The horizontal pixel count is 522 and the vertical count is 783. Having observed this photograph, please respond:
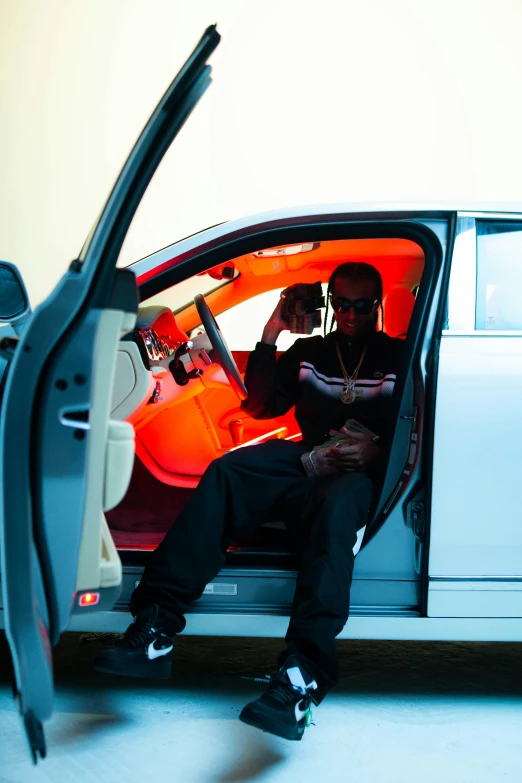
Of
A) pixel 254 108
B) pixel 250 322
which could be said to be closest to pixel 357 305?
pixel 250 322

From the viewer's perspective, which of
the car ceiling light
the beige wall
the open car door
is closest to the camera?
the open car door

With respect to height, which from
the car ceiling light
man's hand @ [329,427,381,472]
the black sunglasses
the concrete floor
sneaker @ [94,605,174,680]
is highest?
the car ceiling light

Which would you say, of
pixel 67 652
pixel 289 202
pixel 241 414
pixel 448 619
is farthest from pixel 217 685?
pixel 289 202

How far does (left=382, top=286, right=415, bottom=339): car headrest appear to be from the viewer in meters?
2.21

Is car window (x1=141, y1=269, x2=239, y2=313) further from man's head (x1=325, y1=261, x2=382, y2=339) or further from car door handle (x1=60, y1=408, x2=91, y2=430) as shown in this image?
car door handle (x1=60, y1=408, x2=91, y2=430)

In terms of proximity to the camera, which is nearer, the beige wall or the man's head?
the man's head

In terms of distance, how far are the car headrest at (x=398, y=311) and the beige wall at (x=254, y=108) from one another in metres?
2.32

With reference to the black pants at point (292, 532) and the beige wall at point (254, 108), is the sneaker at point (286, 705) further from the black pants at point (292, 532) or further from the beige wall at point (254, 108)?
the beige wall at point (254, 108)

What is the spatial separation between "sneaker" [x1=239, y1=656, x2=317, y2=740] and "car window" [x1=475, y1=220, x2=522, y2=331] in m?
0.96

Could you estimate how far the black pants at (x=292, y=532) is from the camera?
1648 mm

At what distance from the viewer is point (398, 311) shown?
225 centimetres

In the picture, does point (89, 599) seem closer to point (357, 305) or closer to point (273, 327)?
point (273, 327)

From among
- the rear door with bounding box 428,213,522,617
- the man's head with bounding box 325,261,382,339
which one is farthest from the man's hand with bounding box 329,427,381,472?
the man's head with bounding box 325,261,382,339

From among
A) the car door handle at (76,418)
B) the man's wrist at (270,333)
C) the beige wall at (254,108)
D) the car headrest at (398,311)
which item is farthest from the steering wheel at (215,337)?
the beige wall at (254,108)
